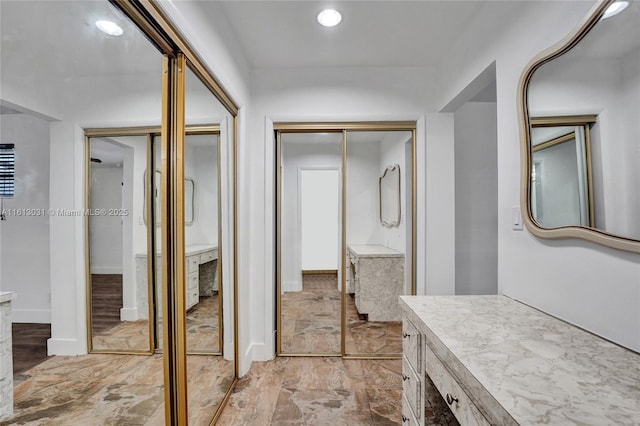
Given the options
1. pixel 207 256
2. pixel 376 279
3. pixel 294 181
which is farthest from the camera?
pixel 376 279

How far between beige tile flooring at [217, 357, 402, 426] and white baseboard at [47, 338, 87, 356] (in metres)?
1.30

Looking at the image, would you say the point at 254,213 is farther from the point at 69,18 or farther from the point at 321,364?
the point at 69,18

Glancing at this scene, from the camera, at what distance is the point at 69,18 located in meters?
0.82

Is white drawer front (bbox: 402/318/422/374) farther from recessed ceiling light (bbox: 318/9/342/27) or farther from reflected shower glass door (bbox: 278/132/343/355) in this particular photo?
recessed ceiling light (bbox: 318/9/342/27)

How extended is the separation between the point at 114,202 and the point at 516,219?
5.87ft

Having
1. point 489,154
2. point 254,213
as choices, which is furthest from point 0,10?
point 489,154

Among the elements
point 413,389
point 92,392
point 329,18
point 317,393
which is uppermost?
point 329,18

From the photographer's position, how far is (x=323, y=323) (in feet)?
9.91

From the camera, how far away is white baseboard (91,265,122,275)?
937 mm

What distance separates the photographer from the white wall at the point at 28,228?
0.66 meters

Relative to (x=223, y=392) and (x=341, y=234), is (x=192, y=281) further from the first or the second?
(x=341, y=234)

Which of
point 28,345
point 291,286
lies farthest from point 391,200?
point 28,345

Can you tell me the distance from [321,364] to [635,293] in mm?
2195

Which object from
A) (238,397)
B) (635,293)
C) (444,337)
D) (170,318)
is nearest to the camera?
(635,293)
